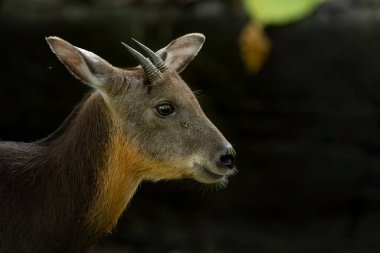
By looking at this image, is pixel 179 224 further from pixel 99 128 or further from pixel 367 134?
pixel 99 128

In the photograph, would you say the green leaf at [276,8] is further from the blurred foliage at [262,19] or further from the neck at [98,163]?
the neck at [98,163]

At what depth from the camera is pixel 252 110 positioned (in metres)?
10.2

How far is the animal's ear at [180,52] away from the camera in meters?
7.13

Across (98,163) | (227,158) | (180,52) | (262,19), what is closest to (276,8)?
(262,19)

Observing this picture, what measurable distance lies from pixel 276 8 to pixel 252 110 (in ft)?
4.77

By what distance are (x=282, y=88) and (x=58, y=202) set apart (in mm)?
4079

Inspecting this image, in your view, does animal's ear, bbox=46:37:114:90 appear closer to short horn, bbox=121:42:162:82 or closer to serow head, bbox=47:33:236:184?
serow head, bbox=47:33:236:184

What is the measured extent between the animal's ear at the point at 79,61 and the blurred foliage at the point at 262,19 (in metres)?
2.97

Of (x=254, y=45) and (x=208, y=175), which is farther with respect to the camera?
(x=254, y=45)

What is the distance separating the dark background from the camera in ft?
33.0

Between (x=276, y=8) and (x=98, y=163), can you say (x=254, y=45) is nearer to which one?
(x=276, y=8)

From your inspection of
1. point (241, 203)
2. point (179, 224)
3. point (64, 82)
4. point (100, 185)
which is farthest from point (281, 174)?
point (100, 185)

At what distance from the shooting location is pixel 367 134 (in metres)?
10.2

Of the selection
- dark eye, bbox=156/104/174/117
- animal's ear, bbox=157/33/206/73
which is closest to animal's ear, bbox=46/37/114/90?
dark eye, bbox=156/104/174/117
